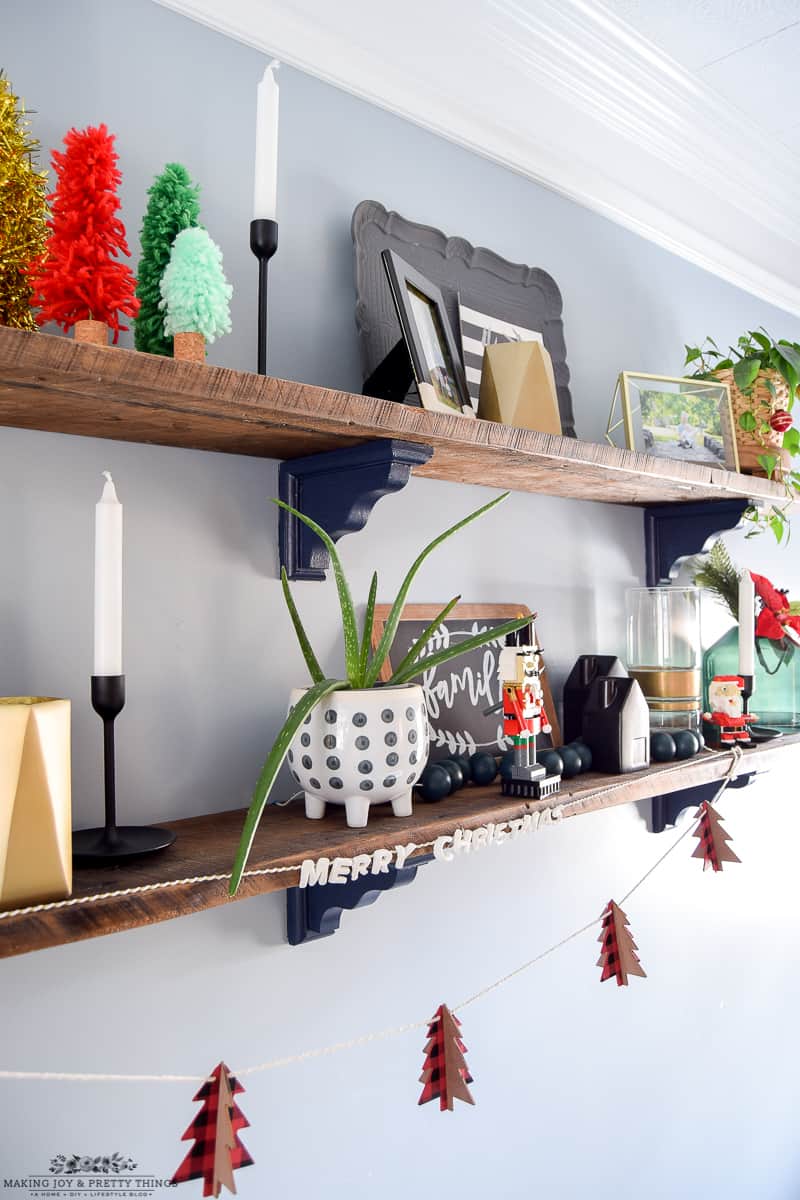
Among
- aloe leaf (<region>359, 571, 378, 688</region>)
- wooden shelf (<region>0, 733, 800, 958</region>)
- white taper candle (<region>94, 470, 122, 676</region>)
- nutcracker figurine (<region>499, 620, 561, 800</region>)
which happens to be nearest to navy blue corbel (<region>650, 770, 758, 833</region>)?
wooden shelf (<region>0, 733, 800, 958</region>)

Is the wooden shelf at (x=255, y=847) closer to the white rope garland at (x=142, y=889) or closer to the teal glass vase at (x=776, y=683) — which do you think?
the white rope garland at (x=142, y=889)

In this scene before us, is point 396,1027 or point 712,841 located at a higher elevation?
point 712,841

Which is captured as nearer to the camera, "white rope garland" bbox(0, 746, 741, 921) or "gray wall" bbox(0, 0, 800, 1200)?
"white rope garland" bbox(0, 746, 741, 921)

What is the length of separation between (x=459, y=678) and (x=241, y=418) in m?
0.53

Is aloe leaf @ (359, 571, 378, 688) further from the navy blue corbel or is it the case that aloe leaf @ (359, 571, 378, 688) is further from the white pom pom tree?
the navy blue corbel

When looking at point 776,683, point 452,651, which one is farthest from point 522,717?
point 776,683

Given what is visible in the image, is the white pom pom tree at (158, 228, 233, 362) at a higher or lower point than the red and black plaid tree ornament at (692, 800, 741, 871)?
higher

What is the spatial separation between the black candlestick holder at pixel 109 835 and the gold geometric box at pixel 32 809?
0.09m

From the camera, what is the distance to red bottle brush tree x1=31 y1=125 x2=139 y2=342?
738 millimetres

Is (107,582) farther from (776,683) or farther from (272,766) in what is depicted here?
(776,683)

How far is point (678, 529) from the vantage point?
1.57m

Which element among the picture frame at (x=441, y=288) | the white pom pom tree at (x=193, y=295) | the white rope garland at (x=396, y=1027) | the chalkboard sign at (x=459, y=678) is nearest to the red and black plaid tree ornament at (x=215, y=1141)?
the white rope garland at (x=396, y=1027)

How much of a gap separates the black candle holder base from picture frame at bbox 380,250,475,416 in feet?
1.69

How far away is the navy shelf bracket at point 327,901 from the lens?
94cm
